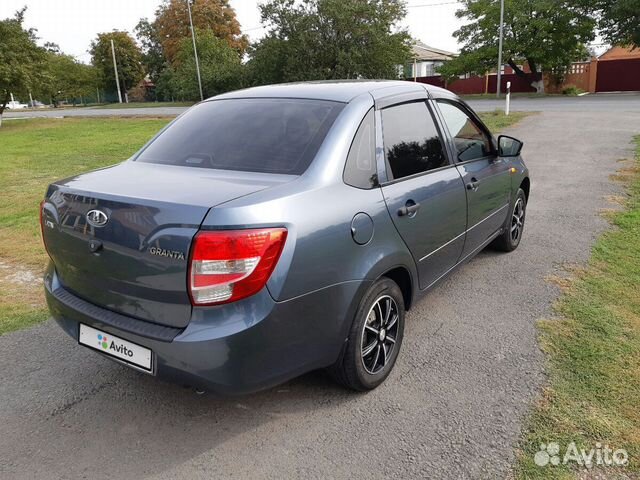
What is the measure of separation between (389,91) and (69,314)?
90.4 inches

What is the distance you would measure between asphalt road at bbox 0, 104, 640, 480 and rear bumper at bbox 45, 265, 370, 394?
406 millimetres

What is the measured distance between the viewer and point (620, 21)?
2964cm

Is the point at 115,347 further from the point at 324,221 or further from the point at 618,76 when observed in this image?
the point at 618,76

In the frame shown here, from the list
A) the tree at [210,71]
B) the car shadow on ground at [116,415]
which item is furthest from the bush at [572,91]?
the car shadow on ground at [116,415]

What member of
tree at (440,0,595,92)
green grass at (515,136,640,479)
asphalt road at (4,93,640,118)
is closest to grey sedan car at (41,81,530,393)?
green grass at (515,136,640,479)

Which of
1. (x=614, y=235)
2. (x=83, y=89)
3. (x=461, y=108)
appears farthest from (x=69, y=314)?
(x=83, y=89)

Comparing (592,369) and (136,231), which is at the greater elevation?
(136,231)

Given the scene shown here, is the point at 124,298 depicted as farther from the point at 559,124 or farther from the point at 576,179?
the point at 559,124

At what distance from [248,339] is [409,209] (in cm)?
131

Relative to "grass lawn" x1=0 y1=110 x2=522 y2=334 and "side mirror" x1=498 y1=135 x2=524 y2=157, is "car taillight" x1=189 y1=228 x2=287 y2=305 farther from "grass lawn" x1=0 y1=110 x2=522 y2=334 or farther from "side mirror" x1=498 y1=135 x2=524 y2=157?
"side mirror" x1=498 y1=135 x2=524 y2=157

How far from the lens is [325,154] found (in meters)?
2.70

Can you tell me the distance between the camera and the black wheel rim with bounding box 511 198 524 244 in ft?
17.0

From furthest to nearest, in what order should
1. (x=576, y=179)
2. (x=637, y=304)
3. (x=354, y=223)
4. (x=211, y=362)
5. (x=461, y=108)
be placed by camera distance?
(x=576, y=179) → (x=461, y=108) → (x=637, y=304) → (x=354, y=223) → (x=211, y=362)

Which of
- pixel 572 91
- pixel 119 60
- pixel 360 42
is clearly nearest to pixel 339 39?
pixel 360 42
